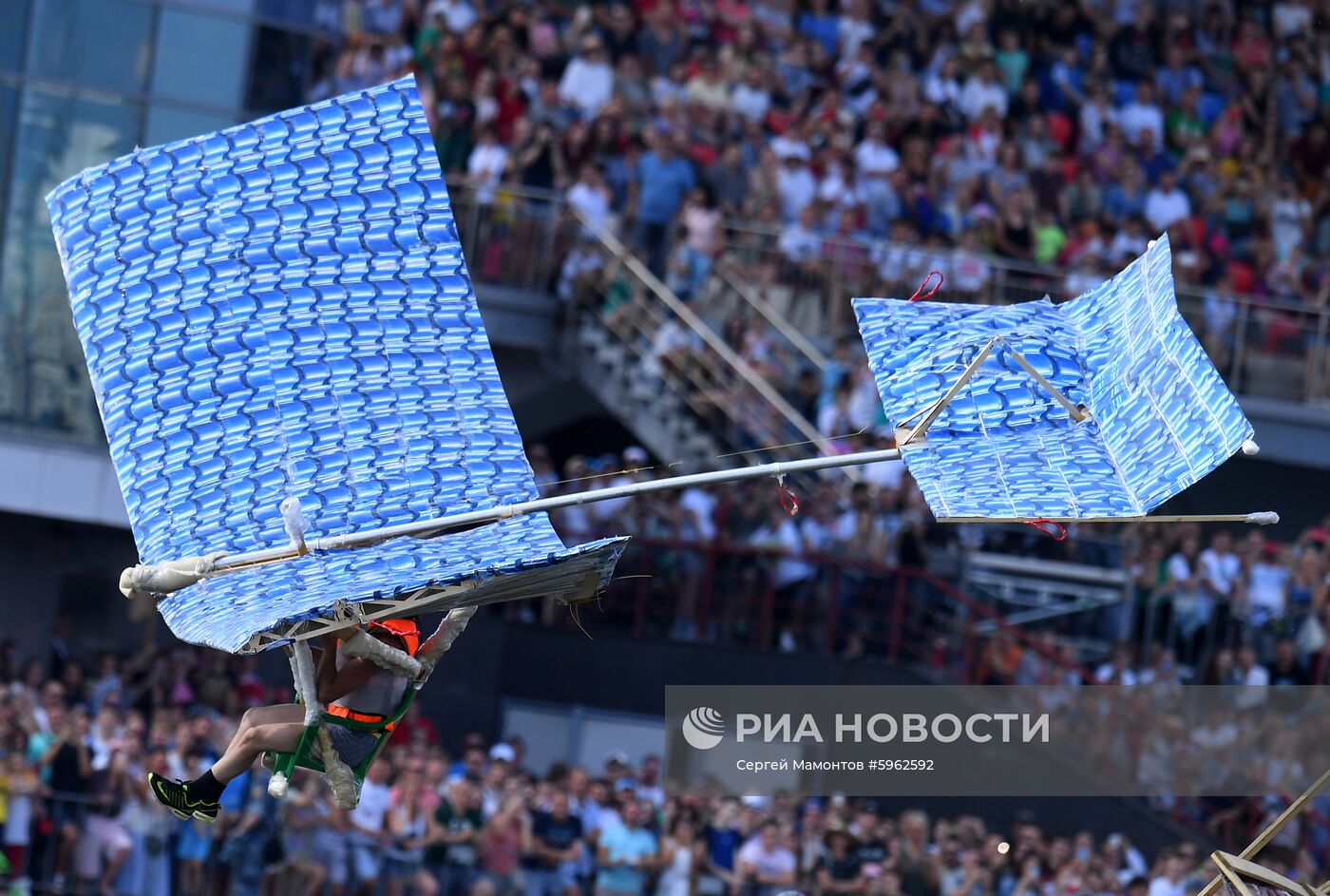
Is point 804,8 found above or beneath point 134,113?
above

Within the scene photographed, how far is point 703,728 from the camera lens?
1978 cm

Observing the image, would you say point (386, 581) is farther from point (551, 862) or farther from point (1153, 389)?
point (551, 862)

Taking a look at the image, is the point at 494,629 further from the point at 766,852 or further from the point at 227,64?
the point at 227,64

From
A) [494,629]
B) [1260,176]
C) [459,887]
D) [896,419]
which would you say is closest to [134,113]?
[494,629]

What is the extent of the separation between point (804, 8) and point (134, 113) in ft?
23.2

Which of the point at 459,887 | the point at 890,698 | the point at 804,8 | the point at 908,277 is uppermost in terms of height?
the point at 804,8

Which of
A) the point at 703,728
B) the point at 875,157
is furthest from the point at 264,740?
the point at 875,157

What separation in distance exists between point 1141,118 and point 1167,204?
1.52 metres

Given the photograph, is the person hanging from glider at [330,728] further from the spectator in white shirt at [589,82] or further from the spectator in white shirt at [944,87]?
the spectator in white shirt at [944,87]

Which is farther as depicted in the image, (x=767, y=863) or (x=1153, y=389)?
(x=767, y=863)

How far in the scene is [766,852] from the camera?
17.9m

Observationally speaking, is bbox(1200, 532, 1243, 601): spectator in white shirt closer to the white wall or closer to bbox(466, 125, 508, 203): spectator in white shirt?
bbox(466, 125, 508, 203): spectator in white shirt

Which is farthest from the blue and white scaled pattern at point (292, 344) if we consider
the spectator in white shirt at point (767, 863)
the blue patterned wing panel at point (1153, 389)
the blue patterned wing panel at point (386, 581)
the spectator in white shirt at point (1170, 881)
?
the spectator in white shirt at point (1170, 881)

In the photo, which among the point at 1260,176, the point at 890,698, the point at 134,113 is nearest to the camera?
the point at 890,698
